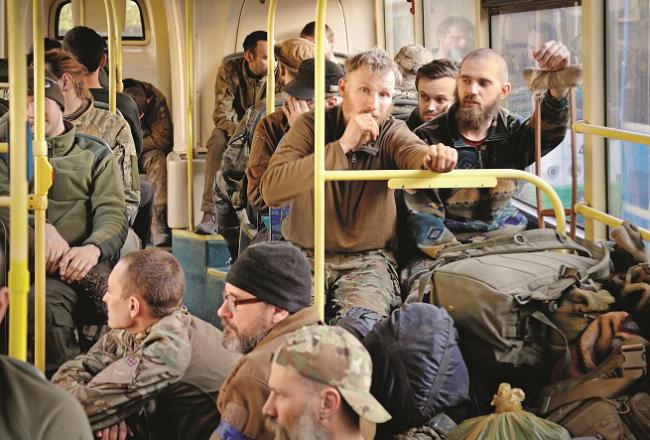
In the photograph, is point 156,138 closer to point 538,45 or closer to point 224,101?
point 224,101

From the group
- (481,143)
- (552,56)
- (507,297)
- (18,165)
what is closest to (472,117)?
Result: (481,143)

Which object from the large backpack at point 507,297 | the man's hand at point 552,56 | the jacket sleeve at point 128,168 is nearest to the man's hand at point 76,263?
the jacket sleeve at point 128,168

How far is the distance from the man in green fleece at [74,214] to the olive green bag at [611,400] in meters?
2.20

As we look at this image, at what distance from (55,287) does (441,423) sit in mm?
2007

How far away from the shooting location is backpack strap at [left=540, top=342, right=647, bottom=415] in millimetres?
4027

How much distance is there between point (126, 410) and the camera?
4035 millimetres

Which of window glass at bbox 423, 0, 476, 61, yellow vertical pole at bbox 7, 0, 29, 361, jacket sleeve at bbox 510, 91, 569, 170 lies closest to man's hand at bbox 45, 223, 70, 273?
yellow vertical pole at bbox 7, 0, 29, 361

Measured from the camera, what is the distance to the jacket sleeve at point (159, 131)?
430 inches

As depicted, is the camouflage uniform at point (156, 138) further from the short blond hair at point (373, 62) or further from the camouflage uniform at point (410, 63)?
the short blond hair at point (373, 62)

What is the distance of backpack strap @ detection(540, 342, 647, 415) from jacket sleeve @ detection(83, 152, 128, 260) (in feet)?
7.58

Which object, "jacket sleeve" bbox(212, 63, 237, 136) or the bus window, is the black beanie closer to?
"jacket sleeve" bbox(212, 63, 237, 136)

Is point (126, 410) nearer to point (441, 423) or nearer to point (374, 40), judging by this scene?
point (441, 423)

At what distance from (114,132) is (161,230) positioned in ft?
13.3

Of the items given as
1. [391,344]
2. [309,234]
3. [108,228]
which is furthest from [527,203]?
[391,344]
